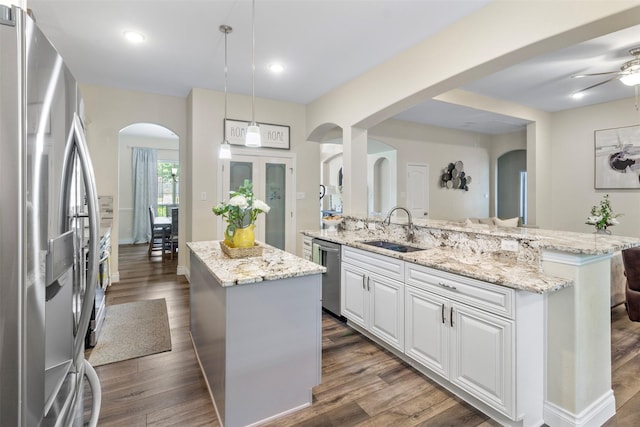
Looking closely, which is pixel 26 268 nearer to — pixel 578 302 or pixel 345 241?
pixel 578 302

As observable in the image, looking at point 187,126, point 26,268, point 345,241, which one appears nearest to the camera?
point 26,268

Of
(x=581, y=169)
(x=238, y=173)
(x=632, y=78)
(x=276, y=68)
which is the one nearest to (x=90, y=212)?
(x=276, y=68)

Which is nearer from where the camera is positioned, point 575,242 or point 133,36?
point 575,242

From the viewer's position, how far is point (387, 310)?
2.66 meters

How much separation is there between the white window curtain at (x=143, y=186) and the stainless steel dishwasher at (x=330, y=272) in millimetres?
6534

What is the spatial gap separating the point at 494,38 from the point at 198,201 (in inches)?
160

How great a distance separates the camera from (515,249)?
87.7 inches

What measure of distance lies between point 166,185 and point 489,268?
8.80 metres

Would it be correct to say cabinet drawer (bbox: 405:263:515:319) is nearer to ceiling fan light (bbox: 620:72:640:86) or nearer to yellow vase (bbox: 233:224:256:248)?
yellow vase (bbox: 233:224:256:248)

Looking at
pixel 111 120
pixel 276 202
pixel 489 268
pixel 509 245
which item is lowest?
pixel 489 268

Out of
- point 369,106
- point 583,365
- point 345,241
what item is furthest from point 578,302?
point 369,106

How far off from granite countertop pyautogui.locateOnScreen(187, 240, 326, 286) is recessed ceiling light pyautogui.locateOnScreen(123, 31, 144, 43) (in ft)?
7.37

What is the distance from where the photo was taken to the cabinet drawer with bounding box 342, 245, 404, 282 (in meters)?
A: 2.55

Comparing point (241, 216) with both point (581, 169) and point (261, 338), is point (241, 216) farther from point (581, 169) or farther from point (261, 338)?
point (581, 169)
